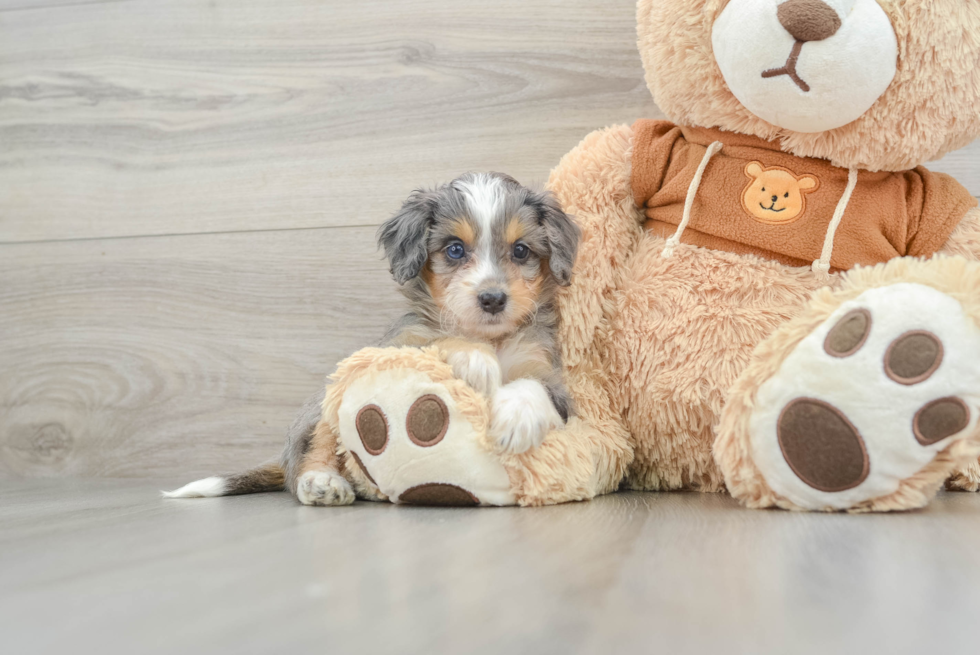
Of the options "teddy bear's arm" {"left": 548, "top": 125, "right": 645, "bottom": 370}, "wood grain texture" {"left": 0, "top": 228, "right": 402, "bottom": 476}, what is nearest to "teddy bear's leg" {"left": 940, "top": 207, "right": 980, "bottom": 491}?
"teddy bear's arm" {"left": 548, "top": 125, "right": 645, "bottom": 370}

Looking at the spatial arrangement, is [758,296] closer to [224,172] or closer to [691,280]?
[691,280]

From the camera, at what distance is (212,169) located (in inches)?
90.0

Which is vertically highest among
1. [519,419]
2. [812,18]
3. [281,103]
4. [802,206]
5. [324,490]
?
[812,18]

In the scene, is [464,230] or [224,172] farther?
[224,172]

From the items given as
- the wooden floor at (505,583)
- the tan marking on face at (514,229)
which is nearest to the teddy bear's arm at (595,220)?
the tan marking on face at (514,229)

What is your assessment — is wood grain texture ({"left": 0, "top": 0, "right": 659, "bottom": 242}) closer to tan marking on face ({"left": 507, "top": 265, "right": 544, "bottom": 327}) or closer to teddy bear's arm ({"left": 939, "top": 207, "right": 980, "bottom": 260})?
tan marking on face ({"left": 507, "top": 265, "right": 544, "bottom": 327})

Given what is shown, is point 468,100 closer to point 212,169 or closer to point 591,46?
point 591,46

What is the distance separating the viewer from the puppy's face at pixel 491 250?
1.61 m

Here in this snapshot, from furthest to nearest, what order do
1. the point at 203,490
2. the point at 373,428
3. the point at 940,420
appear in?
the point at 203,490
the point at 373,428
the point at 940,420

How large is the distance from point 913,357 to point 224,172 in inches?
74.3

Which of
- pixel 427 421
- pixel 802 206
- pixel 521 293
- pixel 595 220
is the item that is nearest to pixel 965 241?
pixel 802 206

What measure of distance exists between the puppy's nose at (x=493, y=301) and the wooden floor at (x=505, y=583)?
0.42m

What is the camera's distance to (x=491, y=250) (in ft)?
5.46

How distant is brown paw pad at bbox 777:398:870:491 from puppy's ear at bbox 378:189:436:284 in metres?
0.81
